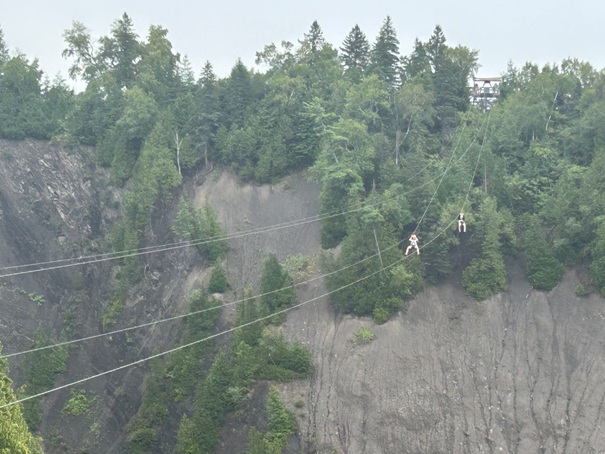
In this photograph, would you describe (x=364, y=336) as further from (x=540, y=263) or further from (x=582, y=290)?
(x=582, y=290)

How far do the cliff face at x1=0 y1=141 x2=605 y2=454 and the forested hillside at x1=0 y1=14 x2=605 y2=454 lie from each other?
0.80 meters

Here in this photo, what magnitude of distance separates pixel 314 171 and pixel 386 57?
48.6 feet

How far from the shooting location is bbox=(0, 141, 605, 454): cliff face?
39312mm

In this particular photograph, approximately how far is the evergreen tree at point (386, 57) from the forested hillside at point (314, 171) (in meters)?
0.14

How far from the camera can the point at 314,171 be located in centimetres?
5253

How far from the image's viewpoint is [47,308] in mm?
52500

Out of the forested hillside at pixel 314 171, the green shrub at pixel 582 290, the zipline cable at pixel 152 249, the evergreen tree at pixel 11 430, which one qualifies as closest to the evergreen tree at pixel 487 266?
the forested hillside at pixel 314 171

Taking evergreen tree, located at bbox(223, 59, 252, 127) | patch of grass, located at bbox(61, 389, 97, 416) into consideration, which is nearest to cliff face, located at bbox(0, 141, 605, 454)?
patch of grass, located at bbox(61, 389, 97, 416)

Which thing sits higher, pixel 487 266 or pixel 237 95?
pixel 237 95

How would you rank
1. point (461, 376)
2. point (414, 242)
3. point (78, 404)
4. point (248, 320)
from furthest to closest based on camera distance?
point (78, 404) → point (414, 242) → point (248, 320) → point (461, 376)

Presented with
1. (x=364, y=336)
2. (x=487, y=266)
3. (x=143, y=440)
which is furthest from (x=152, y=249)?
(x=487, y=266)

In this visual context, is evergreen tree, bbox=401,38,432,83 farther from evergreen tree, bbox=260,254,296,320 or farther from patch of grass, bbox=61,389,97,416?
patch of grass, bbox=61,389,97,416

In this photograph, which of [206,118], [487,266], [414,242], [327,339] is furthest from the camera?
[206,118]

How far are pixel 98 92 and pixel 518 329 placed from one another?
36.1m
